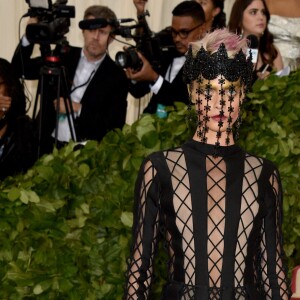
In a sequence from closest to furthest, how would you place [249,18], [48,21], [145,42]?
[48,21] < [145,42] < [249,18]

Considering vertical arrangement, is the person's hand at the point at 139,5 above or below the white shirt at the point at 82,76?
above

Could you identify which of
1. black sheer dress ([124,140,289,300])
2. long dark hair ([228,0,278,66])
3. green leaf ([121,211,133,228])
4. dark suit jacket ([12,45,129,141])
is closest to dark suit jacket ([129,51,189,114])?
dark suit jacket ([12,45,129,141])

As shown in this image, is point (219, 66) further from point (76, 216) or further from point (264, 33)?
point (264, 33)

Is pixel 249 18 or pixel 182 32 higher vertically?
pixel 249 18

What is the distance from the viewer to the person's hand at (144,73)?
5645 mm

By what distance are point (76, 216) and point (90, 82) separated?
280 centimetres

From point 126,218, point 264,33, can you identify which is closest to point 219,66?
point 126,218

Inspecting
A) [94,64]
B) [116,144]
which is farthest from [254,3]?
[116,144]

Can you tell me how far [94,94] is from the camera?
6320 millimetres

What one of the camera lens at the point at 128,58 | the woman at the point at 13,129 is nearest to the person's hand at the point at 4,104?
the woman at the point at 13,129

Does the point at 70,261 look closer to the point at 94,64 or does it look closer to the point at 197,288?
the point at 197,288

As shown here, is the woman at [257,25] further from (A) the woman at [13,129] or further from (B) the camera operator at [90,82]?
(A) the woman at [13,129]

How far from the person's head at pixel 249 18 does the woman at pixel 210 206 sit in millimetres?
3584

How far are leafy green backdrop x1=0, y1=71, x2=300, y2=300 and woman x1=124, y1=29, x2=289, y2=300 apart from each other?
756 millimetres
